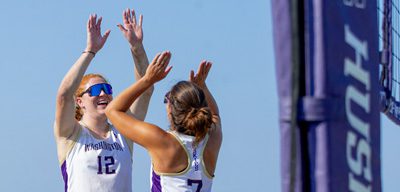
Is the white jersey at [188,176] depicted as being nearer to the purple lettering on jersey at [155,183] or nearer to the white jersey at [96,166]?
the purple lettering on jersey at [155,183]

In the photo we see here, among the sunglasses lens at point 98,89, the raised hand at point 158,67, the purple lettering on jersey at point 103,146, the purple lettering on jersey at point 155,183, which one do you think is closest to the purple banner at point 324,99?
the raised hand at point 158,67

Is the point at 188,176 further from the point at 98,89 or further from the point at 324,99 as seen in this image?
the point at 324,99

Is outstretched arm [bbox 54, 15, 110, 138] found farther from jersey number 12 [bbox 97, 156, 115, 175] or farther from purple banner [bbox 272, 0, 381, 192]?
purple banner [bbox 272, 0, 381, 192]

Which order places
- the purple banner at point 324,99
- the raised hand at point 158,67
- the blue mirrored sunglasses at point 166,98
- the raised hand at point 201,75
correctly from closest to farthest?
1. the purple banner at point 324,99
2. the raised hand at point 158,67
3. the blue mirrored sunglasses at point 166,98
4. the raised hand at point 201,75

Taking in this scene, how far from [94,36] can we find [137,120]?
1.66 metres

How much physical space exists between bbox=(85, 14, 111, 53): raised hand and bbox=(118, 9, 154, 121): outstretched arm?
0.56 feet

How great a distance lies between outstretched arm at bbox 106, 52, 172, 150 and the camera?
444 centimetres

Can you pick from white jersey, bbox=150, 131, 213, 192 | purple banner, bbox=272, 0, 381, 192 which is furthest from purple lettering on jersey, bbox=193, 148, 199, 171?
purple banner, bbox=272, 0, 381, 192

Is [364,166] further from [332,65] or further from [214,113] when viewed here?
[214,113]

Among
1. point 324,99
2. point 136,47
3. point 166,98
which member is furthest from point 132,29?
point 324,99

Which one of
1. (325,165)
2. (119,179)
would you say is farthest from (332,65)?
(119,179)

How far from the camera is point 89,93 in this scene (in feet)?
19.9

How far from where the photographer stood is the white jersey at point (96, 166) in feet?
18.9

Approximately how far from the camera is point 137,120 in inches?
178
